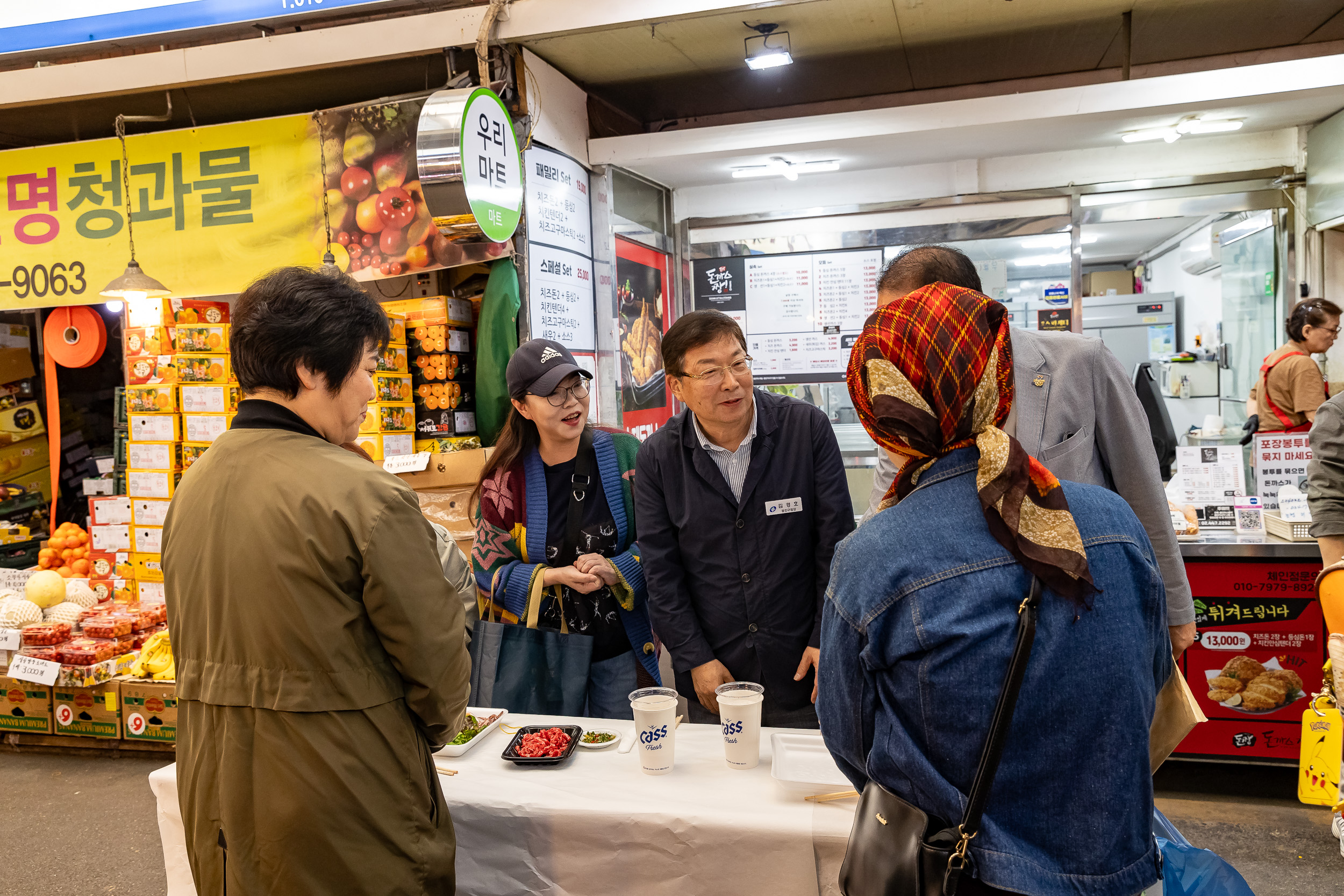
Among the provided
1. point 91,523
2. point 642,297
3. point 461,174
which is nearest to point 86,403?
point 91,523

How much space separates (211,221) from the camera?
4.54m

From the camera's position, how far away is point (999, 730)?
42.1 inches

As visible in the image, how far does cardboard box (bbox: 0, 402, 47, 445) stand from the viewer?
21.3 ft

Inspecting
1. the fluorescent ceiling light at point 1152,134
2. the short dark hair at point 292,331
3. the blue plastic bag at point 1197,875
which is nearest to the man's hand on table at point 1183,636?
the blue plastic bag at point 1197,875

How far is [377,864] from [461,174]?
8.32 ft

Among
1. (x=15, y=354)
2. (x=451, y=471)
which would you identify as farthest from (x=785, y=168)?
(x=15, y=354)

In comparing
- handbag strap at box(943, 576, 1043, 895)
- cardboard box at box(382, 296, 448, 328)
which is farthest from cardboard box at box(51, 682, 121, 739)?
handbag strap at box(943, 576, 1043, 895)

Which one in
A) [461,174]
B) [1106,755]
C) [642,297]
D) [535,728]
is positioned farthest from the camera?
[642,297]

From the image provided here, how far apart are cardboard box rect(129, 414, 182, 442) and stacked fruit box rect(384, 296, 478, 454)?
147 centimetres

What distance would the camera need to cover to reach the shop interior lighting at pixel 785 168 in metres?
4.93

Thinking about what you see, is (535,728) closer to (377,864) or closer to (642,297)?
(377,864)

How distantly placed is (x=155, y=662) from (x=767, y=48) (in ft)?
14.7

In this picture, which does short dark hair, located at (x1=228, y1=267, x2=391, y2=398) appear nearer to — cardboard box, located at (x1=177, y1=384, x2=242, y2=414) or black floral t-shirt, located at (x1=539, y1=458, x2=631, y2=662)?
black floral t-shirt, located at (x1=539, y1=458, x2=631, y2=662)

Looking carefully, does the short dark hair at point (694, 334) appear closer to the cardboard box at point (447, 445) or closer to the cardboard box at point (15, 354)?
the cardboard box at point (447, 445)
